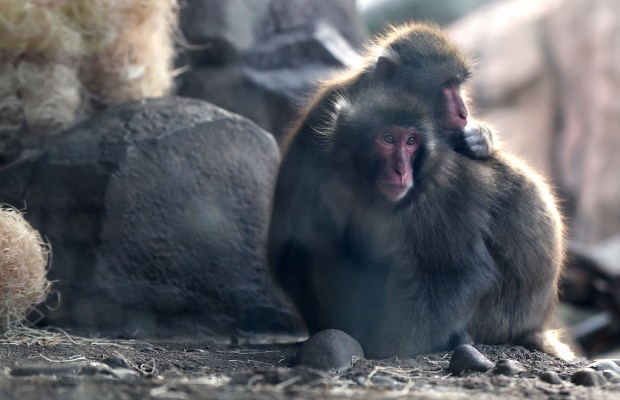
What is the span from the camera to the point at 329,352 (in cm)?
462

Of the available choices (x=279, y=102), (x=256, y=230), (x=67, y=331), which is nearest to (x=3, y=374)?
(x=67, y=331)

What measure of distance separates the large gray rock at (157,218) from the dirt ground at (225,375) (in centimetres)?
52

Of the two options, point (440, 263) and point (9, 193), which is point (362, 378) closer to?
point (440, 263)

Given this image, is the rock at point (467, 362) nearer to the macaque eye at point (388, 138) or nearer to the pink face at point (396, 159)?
the pink face at point (396, 159)

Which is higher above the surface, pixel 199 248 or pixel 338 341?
pixel 199 248

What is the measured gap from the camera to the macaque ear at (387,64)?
606 cm

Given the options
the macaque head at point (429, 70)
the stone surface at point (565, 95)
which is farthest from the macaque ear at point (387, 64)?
the stone surface at point (565, 95)

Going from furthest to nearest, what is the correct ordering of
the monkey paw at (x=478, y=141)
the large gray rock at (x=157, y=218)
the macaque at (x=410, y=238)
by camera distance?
the large gray rock at (x=157, y=218), the monkey paw at (x=478, y=141), the macaque at (x=410, y=238)

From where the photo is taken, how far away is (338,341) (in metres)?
4.71

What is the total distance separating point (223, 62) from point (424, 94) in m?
2.93

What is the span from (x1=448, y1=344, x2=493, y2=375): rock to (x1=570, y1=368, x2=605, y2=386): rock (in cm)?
45

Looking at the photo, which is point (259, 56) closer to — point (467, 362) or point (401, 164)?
point (401, 164)

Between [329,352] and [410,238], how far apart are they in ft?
3.11

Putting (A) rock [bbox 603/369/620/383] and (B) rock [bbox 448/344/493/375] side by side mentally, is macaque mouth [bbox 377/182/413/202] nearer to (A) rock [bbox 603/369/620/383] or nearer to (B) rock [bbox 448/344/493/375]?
(B) rock [bbox 448/344/493/375]
